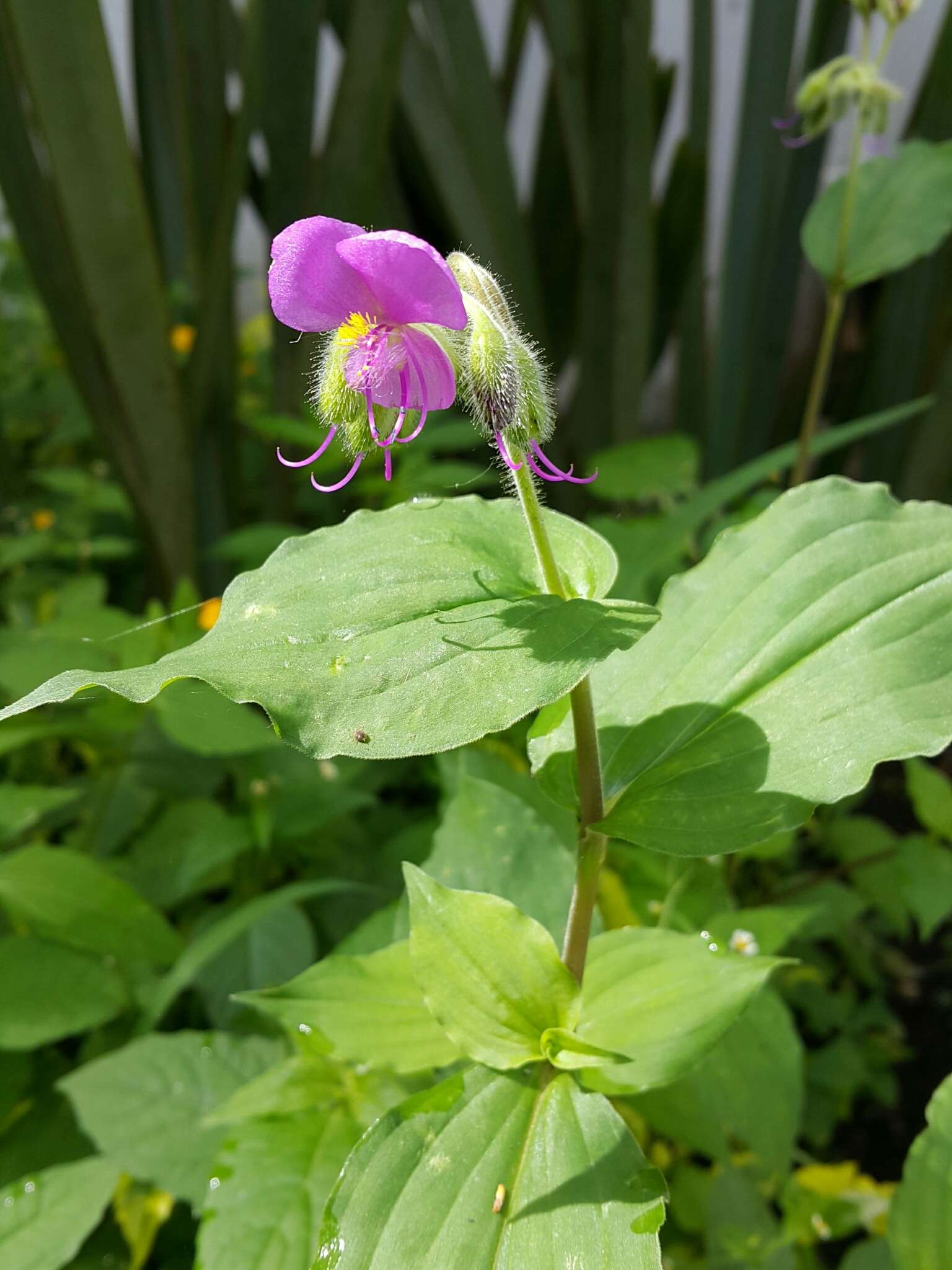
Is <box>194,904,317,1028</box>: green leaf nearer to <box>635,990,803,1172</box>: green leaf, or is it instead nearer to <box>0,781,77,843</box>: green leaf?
<box>0,781,77,843</box>: green leaf

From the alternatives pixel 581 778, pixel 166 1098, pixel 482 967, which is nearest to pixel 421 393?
pixel 581 778

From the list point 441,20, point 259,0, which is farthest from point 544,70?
point 259,0

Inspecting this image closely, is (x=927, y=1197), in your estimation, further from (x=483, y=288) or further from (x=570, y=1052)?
(x=483, y=288)

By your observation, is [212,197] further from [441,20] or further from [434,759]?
[434,759]

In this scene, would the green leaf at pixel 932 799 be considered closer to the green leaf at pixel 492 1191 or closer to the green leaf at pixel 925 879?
the green leaf at pixel 925 879

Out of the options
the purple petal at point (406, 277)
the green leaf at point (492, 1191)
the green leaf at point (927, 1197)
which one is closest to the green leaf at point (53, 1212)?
the green leaf at point (492, 1191)

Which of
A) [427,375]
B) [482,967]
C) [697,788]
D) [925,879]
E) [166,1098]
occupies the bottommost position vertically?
[925,879]

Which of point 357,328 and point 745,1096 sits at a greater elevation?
point 357,328
